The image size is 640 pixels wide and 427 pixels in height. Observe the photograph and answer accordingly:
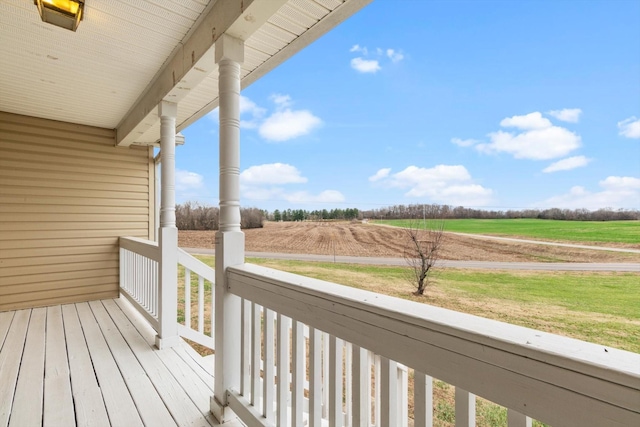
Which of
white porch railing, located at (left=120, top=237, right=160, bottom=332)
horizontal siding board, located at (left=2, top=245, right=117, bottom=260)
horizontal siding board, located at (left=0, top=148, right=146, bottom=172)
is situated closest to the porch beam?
horizontal siding board, located at (left=0, top=148, right=146, bottom=172)

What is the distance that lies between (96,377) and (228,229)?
155cm

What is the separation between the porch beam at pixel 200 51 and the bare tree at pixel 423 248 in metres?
1.34

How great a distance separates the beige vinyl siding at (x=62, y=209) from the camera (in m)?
3.73

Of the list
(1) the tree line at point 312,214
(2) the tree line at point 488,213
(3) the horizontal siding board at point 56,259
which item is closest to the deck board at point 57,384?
(3) the horizontal siding board at point 56,259

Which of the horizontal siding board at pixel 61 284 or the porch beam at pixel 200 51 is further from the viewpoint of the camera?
the horizontal siding board at pixel 61 284

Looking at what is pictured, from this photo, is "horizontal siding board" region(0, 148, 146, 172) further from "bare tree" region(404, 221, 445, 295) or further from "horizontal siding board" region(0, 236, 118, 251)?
"bare tree" region(404, 221, 445, 295)

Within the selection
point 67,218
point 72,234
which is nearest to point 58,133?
point 67,218

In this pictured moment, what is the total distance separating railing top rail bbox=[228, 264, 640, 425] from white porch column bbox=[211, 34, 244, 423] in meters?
0.83

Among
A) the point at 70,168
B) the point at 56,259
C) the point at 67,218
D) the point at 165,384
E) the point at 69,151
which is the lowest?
the point at 165,384

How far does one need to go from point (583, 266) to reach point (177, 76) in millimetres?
2634

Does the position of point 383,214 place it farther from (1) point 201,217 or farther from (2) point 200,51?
(1) point 201,217

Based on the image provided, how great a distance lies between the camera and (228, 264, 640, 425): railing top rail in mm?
546

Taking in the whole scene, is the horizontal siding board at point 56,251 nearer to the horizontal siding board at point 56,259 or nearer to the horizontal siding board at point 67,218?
the horizontal siding board at point 56,259

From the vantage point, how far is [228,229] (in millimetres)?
1812
